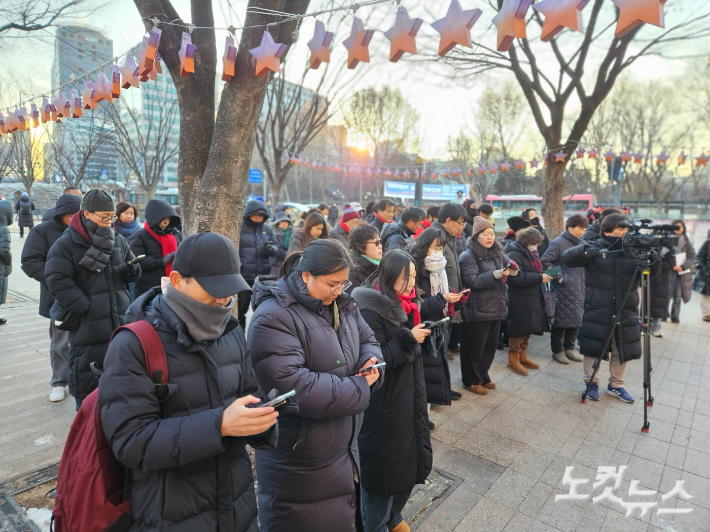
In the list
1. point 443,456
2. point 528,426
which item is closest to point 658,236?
point 528,426

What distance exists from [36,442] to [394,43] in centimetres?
421

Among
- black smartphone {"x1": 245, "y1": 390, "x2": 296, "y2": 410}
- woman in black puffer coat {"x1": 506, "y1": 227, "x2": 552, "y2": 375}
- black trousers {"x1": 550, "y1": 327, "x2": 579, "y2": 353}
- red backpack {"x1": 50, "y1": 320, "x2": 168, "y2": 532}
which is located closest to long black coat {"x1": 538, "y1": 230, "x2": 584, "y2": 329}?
black trousers {"x1": 550, "y1": 327, "x2": 579, "y2": 353}

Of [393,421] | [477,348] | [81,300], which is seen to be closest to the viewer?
[393,421]

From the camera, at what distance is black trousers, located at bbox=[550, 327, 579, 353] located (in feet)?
19.6

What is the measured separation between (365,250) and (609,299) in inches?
113

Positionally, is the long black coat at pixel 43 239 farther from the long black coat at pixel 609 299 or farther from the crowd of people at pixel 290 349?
the long black coat at pixel 609 299

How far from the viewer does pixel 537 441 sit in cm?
382

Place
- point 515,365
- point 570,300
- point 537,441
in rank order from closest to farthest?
point 537,441, point 515,365, point 570,300

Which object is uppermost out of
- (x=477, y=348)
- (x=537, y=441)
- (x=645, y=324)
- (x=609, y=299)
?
(x=609, y=299)

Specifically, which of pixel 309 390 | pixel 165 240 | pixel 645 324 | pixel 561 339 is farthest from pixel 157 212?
pixel 561 339

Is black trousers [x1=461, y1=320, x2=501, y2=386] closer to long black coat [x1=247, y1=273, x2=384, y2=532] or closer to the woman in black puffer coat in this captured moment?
the woman in black puffer coat

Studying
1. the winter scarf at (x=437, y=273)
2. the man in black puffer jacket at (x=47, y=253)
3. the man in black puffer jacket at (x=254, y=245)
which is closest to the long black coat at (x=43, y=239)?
the man in black puffer jacket at (x=47, y=253)

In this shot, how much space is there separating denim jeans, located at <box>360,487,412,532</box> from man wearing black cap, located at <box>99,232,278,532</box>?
1080 millimetres

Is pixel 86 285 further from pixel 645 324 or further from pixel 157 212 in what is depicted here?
pixel 645 324
